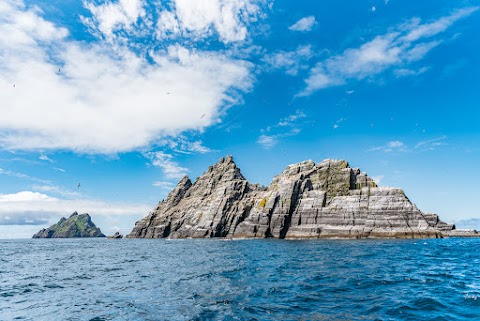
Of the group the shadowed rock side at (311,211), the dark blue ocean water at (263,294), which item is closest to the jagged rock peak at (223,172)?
the shadowed rock side at (311,211)

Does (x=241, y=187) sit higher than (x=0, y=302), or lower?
higher

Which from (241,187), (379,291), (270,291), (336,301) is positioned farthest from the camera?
(241,187)

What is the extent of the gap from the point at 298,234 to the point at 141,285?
274ft

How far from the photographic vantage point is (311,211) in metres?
103

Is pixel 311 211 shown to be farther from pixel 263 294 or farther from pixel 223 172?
pixel 263 294

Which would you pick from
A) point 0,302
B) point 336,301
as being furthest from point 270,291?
point 0,302

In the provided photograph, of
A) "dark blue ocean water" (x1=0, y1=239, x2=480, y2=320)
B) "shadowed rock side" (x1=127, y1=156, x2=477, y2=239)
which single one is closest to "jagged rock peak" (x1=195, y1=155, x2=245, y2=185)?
"shadowed rock side" (x1=127, y1=156, x2=477, y2=239)

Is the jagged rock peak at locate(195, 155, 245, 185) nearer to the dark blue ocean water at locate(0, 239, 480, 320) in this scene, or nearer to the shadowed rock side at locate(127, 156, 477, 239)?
the shadowed rock side at locate(127, 156, 477, 239)

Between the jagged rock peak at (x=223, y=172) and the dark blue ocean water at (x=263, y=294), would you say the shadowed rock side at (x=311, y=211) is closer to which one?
the jagged rock peak at (x=223, y=172)

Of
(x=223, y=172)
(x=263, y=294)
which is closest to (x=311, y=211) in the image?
(x=223, y=172)

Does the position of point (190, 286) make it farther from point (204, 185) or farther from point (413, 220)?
point (204, 185)

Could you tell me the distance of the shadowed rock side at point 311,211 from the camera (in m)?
90.2

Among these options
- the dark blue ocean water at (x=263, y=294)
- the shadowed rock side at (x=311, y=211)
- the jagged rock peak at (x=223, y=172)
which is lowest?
the dark blue ocean water at (x=263, y=294)

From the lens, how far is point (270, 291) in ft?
65.5
